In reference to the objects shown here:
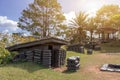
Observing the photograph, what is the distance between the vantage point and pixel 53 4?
31969mm

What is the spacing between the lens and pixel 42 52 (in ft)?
44.5

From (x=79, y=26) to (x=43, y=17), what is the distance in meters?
12.0

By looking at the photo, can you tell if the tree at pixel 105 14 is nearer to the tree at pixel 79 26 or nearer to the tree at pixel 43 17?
the tree at pixel 79 26

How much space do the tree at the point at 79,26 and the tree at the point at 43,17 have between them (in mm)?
9476

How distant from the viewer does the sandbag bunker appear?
13.4 metres

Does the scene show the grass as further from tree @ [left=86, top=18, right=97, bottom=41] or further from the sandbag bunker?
the sandbag bunker

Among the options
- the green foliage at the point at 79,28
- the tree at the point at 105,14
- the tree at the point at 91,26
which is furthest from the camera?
the tree at the point at 105,14

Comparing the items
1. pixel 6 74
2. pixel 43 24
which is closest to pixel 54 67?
pixel 6 74

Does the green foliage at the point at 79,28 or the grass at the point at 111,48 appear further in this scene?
the green foliage at the point at 79,28

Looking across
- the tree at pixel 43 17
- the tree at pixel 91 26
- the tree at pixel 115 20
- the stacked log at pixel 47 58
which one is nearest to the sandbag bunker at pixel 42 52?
the stacked log at pixel 47 58

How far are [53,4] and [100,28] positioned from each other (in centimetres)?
1868

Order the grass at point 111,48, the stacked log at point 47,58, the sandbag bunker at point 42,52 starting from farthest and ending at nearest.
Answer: the grass at point 111,48, the sandbag bunker at point 42,52, the stacked log at point 47,58

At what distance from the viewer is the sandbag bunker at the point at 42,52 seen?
13398 millimetres

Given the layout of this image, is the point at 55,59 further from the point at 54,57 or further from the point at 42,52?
→ the point at 42,52
